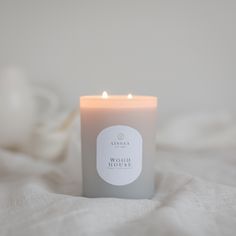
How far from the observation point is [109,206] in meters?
0.42

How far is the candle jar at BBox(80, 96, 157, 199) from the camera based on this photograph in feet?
1.51

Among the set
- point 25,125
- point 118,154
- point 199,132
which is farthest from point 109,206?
point 199,132

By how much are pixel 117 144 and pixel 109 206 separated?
8 cm

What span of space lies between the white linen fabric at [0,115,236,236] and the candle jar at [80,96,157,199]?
29 millimetres

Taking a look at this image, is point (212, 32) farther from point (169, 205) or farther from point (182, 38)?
point (169, 205)

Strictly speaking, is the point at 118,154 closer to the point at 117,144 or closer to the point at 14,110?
the point at 117,144

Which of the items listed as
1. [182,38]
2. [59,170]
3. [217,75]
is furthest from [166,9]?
[59,170]

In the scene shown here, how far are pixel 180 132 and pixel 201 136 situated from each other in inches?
2.3

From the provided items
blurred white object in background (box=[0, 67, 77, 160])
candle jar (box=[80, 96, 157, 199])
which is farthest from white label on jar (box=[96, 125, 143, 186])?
blurred white object in background (box=[0, 67, 77, 160])

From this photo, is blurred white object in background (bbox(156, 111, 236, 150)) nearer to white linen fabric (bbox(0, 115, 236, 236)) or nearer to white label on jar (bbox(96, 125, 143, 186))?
white linen fabric (bbox(0, 115, 236, 236))

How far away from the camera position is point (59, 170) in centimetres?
66

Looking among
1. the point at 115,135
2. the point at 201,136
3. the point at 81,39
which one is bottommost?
the point at 201,136

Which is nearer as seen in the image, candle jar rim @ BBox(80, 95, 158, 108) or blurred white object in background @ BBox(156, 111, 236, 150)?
candle jar rim @ BBox(80, 95, 158, 108)

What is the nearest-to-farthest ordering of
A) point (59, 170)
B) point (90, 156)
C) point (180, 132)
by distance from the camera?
1. point (90, 156)
2. point (59, 170)
3. point (180, 132)
